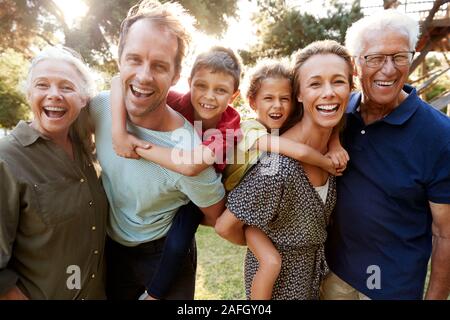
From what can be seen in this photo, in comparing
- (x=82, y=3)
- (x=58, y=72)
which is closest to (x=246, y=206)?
(x=58, y=72)

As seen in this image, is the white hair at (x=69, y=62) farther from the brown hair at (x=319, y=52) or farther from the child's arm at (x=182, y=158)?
the brown hair at (x=319, y=52)

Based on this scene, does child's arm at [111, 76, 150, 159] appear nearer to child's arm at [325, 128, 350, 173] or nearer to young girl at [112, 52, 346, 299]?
young girl at [112, 52, 346, 299]

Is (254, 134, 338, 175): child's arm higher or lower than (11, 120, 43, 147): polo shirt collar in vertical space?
lower

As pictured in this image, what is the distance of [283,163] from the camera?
1823mm

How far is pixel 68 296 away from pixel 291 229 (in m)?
1.12

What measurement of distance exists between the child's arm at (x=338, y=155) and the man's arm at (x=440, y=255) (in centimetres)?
50

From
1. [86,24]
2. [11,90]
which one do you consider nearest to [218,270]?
[86,24]

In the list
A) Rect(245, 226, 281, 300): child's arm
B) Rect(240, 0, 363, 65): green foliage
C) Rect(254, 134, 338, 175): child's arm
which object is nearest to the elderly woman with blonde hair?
Rect(245, 226, 281, 300): child's arm

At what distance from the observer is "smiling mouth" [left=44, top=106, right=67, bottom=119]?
1.81 m

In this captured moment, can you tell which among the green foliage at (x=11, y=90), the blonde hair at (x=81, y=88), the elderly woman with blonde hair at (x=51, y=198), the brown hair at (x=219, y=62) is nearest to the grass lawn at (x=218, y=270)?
the elderly woman with blonde hair at (x=51, y=198)

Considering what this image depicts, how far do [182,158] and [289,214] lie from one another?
582 mm

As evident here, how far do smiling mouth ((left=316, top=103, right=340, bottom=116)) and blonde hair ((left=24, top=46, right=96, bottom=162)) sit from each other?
1186 millimetres

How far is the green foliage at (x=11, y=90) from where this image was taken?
940cm

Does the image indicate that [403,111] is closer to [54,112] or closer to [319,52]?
[319,52]
